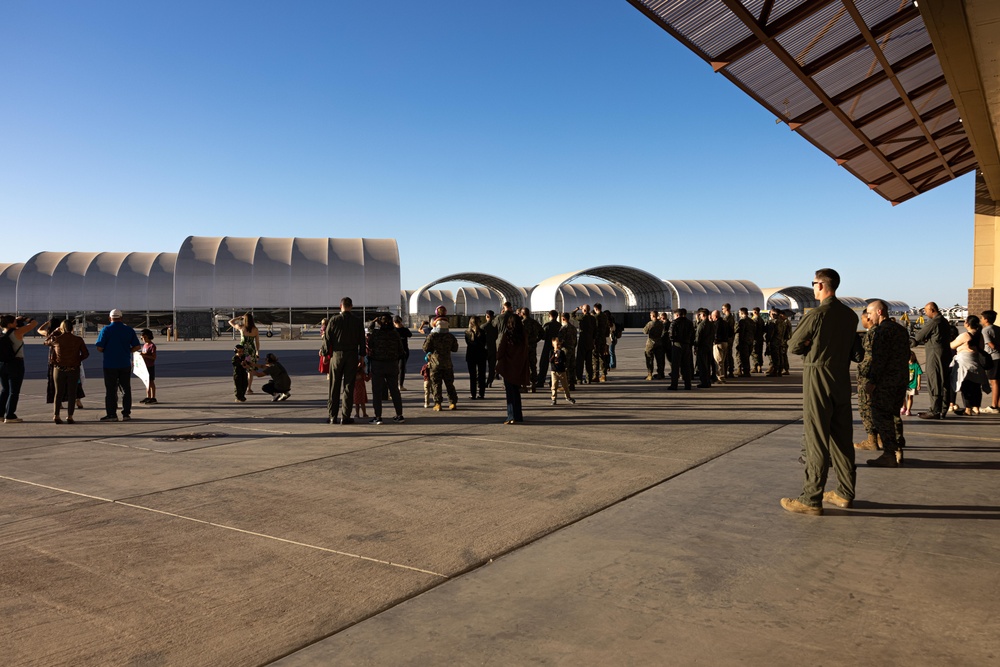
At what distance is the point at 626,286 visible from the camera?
209ft

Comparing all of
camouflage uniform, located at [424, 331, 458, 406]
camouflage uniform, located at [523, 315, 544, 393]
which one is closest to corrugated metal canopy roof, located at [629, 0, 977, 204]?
→ camouflage uniform, located at [523, 315, 544, 393]

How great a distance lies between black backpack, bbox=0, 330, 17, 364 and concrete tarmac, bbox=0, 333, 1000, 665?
2968mm

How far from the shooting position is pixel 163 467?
718 cm

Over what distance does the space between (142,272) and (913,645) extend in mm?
59107

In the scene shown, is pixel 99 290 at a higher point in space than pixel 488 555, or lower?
higher

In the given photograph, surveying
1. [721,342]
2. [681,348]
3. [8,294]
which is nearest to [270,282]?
[8,294]

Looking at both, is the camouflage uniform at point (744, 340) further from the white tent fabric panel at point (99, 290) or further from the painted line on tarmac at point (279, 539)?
the white tent fabric panel at point (99, 290)

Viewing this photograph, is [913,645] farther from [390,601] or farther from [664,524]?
[390,601]

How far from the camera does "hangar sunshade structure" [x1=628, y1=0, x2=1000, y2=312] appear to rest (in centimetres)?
898

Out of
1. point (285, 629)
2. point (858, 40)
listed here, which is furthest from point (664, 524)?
point (858, 40)

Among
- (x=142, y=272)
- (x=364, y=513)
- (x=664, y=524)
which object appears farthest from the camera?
(x=142, y=272)

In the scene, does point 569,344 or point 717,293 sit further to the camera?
point 717,293

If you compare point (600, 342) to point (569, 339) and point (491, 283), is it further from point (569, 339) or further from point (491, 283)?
point (491, 283)

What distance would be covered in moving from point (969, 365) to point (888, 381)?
4353mm
